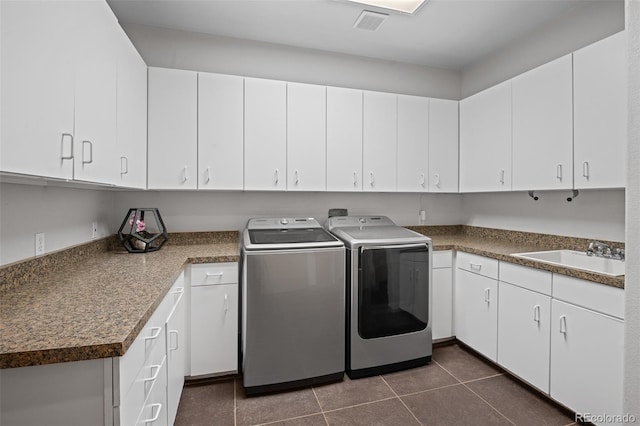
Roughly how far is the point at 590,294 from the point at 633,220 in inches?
42.3

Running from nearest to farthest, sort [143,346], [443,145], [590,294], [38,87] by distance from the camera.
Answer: [38,87] → [143,346] → [590,294] → [443,145]

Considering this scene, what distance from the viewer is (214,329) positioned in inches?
83.9

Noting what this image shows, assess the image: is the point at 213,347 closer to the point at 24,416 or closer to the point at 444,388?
the point at 24,416

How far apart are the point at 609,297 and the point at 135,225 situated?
281 centimetres

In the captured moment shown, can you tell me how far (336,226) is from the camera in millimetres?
2729

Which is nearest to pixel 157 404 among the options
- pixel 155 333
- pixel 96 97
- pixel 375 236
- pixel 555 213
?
Result: pixel 155 333

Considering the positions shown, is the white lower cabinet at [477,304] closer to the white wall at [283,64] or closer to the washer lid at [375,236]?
the washer lid at [375,236]

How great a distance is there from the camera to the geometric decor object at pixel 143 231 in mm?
2192

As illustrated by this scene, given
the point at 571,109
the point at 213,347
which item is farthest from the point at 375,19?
the point at 213,347

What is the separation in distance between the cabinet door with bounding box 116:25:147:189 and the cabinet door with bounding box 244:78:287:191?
0.70 m

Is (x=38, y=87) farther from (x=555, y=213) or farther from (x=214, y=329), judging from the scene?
(x=555, y=213)

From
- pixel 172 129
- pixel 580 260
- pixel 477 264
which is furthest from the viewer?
pixel 477 264

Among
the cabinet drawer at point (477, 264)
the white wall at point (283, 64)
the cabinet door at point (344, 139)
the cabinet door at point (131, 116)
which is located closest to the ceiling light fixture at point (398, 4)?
the cabinet door at point (344, 139)

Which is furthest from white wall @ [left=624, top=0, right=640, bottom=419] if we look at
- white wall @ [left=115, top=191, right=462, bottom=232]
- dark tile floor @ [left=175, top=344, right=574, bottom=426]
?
white wall @ [left=115, top=191, right=462, bottom=232]
